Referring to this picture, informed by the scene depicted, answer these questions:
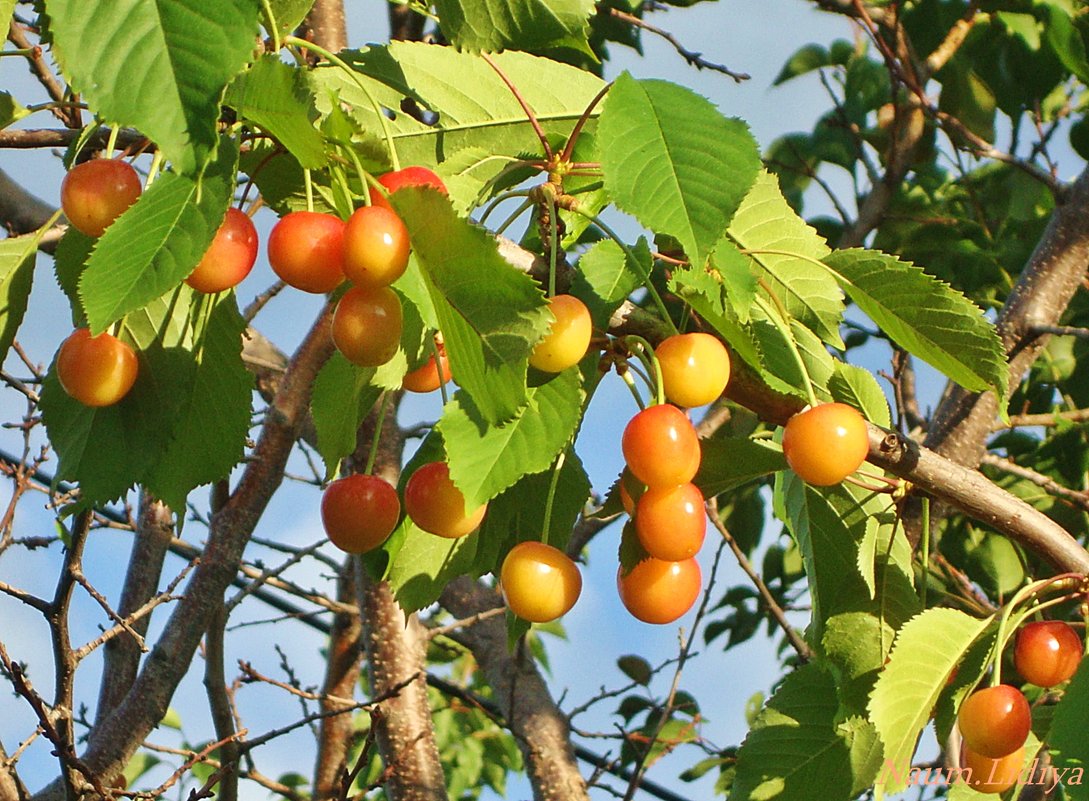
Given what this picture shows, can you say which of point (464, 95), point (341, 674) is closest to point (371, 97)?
point (464, 95)

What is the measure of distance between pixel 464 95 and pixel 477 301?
57cm

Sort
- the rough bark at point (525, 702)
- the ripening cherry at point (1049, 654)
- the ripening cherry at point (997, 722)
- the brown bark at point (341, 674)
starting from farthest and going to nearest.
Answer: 1. the brown bark at point (341, 674)
2. the rough bark at point (525, 702)
3. the ripening cherry at point (1049, 654)
4. the ripening cherry at point (997, 722)

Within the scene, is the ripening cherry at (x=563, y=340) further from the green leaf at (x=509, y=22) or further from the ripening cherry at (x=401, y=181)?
the green leaf at (x=509, y=22)

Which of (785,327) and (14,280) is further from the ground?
(14,280)

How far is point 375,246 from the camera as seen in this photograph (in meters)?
0.96

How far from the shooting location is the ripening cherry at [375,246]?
3.14 feet

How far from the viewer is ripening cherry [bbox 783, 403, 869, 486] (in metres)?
1.21

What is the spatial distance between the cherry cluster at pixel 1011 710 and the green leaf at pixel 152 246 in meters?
1.04

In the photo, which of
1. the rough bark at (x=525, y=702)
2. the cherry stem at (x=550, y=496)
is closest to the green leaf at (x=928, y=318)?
the cherry stem at (x=550, y=496)

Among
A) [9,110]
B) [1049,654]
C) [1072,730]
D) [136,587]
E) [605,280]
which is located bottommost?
[1072,730]

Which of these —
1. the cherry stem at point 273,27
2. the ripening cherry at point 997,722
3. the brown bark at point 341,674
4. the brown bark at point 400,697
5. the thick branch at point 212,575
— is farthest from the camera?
the brown bark at point 341,674

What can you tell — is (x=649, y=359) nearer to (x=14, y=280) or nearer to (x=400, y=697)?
(x=14, y=280)

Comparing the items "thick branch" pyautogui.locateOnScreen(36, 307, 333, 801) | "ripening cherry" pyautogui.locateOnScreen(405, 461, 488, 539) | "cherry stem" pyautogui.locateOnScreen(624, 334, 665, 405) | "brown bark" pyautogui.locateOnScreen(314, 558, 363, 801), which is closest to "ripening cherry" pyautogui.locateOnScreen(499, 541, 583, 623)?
"ripening cherry" pyautogui.locateOnScreen(405, 461, 488, 539)

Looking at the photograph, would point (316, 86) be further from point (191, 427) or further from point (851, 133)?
point (851, 133)
